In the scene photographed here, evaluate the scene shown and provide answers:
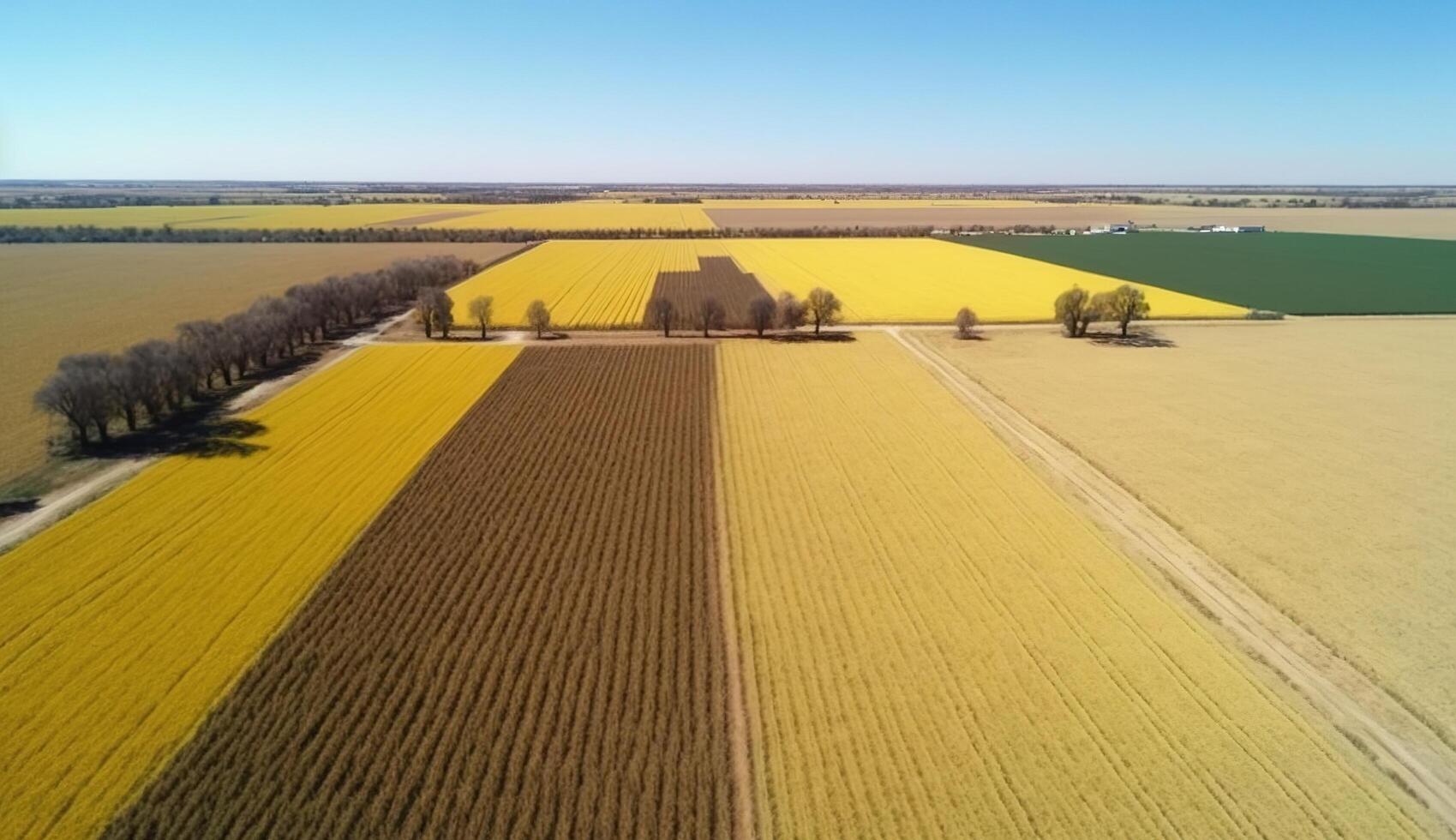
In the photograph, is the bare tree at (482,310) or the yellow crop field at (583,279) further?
the yellow crop field at (583,279)

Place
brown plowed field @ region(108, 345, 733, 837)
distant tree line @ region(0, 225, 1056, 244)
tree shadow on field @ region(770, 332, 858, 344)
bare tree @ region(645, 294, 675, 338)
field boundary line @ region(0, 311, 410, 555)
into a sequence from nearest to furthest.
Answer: brown plowed field @ region(108, 345, 733, 837) → field boundary line @ region(0, 311, 410, 555) → tree shadow on field @ region(770, 332, 858, 344) → bare tree @ region(645, 294, 675, 338) → distant tree line @ region(0, 225, 1056, 244)

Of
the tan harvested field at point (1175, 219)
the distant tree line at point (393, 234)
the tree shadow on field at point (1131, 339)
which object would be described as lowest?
the tree shadow on field at point (1131, 339)

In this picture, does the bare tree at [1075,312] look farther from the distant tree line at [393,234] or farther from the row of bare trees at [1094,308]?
the distant tree line at [393,234]

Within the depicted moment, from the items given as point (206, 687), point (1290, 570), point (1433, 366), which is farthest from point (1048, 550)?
point (1433, 366)

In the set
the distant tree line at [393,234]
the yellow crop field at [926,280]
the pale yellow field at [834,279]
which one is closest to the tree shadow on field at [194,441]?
the pale yellow field at [834,279]

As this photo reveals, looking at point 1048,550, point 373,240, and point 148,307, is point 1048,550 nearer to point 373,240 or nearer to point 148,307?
point 148,307

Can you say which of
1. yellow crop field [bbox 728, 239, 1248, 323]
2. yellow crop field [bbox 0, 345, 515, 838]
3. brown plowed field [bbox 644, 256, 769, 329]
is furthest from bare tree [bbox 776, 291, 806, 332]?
yellow crop field [bbox 0, 345, 515, 838]

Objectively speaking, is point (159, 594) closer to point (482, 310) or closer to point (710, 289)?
point (482, 310)

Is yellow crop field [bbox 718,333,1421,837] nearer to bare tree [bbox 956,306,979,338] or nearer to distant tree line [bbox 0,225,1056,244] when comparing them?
bare tree [bbox 956,306,979,338]
